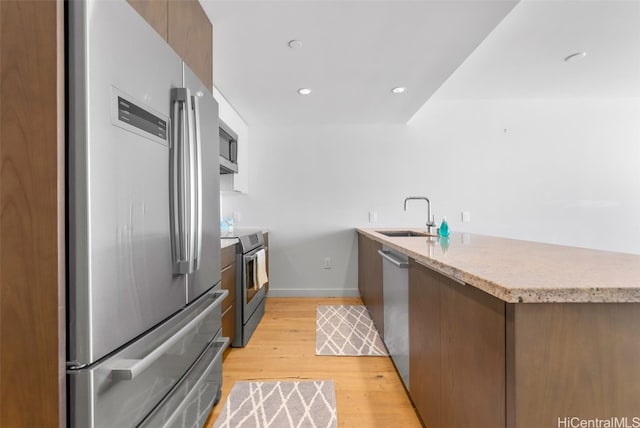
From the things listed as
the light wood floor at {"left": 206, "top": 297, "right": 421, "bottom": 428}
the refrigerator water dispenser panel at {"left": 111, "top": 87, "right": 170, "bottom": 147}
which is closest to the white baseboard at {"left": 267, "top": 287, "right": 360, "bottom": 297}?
the light wood floor at {"left": 206, "top": 297, "right": 421, "bottom": 428}

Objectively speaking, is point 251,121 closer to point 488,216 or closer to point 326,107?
point 326,107

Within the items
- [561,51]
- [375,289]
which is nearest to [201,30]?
[375,289]

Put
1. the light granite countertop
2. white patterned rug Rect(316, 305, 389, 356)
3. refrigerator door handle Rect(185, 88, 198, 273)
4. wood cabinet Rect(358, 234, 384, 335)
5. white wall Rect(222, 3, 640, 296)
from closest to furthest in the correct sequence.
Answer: the light granite countertop < refrigerator door handle Rect(185, 88, 198, 273) < white patterned rug Rect(316, 305, 389, 356) < wood cabinet Rect(358, 234, 384, 335) < white wall Rect(222, 3, 640, 296)

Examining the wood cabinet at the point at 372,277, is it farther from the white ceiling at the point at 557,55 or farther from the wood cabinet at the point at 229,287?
the white ceiling at the point at 557,55

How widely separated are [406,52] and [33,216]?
2.16 metres

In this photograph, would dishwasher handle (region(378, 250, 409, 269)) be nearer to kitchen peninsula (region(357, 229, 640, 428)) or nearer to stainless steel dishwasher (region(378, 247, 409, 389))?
stainless steel dishwasher (region(378, 247, 409, 389))

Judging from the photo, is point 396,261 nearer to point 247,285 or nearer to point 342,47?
point 247,285

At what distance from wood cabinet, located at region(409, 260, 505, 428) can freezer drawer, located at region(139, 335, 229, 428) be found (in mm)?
987

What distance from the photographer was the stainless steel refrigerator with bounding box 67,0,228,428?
0.70m

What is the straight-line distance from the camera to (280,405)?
1.59 metres

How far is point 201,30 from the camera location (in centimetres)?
152

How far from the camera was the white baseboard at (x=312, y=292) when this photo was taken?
12.1 feet

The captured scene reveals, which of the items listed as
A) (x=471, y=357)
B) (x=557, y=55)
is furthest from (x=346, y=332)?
(x=557, y=55)

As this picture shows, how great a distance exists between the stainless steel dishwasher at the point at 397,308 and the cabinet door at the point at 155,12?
4.99 ft
